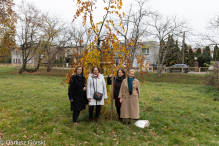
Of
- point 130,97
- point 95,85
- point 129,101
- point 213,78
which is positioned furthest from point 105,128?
point 213,78

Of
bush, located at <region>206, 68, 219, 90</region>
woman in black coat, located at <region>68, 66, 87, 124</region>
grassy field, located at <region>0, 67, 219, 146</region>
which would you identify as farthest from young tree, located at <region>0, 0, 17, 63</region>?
bush, located at <region>206, 68, 219, 90</region>

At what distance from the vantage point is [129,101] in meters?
5.45

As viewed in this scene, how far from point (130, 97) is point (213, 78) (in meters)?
9.80

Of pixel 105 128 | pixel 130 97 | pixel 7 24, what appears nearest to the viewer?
pixel 105 128

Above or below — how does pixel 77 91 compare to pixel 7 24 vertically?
below

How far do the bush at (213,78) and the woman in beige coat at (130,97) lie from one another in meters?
9.24

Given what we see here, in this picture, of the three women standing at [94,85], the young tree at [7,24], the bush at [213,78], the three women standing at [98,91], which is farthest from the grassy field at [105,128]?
the young tree at [7,24]

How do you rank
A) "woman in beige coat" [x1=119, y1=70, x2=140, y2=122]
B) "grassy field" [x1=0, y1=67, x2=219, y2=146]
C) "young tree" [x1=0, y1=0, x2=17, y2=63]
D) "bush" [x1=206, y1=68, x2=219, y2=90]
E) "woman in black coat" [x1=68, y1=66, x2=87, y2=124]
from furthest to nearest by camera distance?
1. "young tree" [x1=0, y1=0, x2=17, y2=63]
2. "bush" [x1=206, y1=68, x2=219, y2=90]
3. "woman in beige coat" [x1=119, y1=70, x2=140, y2=122]
4. "woman in black coat" [x1=68, y1=66, x2=87, y2=124]
5. "grassy field" [x1=0, y1=67, x2=219, y2=146]

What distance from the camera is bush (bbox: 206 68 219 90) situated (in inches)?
485

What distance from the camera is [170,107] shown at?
8.09 metres

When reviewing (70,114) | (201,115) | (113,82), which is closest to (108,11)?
(113,82)

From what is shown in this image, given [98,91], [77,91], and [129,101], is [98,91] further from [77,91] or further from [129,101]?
[129,101]

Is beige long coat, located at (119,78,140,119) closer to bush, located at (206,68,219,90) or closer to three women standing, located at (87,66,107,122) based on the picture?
three women standing, located at (87,66,107,122)

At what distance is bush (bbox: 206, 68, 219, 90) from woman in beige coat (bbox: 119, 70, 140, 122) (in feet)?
30.3
